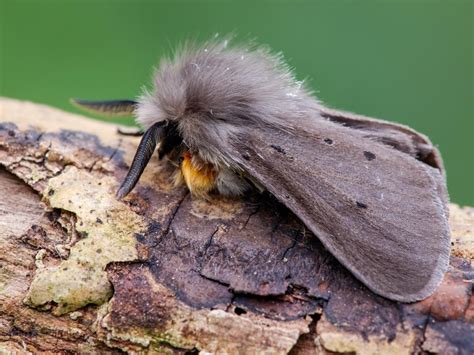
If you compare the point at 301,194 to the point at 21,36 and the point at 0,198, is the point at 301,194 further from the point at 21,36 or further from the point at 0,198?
the point at 21,36

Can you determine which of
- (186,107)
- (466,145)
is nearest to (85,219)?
(186,107)

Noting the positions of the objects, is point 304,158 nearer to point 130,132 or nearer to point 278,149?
point 278,149

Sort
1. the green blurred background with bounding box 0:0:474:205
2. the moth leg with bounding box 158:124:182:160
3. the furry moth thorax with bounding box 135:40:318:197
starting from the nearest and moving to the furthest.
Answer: the furry moth thorax with bounding box 135:40:318:197 → the moth leg with bounding box 158:124:182:160 → the green blurred background with bounding box 0:0:474:205

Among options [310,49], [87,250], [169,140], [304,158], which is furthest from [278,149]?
[310,49]

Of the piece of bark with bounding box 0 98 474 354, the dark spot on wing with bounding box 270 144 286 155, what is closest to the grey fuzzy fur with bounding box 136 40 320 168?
the dark spot on wing with bounding box 270 144 286 155

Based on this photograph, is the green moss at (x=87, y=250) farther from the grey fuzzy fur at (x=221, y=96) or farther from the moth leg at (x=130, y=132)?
the moth leg at (x=130, y=132)

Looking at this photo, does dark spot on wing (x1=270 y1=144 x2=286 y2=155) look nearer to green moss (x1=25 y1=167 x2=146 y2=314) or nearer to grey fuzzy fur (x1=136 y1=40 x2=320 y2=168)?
grey fuzzy fur (x1=136 y1=40 x2=320 y2=168)
